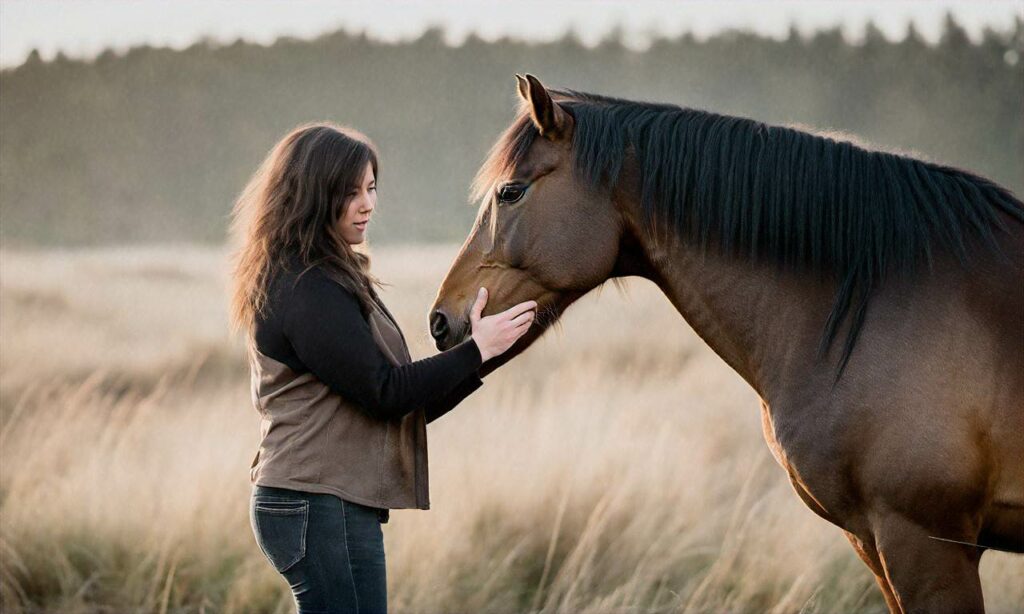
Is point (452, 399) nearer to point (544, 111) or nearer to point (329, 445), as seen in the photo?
point (329, 445)

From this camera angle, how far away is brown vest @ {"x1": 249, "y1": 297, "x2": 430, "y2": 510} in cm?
222

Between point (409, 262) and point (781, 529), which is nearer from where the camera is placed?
→ point (781, 529)

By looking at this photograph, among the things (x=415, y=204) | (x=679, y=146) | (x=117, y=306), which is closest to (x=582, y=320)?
(x=117, y=306)

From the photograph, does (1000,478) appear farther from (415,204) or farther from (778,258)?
(415,204)

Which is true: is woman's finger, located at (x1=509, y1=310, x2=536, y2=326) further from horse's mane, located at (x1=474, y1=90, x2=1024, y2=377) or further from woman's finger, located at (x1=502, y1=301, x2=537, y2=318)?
horse's mane, located at (x1=474, y1=90, x2=1024, y2=377)

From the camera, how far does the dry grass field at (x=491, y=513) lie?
411 centimetres

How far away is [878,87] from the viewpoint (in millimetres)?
19359

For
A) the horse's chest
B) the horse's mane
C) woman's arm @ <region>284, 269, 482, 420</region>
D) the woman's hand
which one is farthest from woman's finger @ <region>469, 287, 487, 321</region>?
the horse's chest

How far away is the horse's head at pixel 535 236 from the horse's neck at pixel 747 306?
20 cm

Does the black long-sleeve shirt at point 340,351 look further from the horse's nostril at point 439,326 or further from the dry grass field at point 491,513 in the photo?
the dry grass field at point 491,513

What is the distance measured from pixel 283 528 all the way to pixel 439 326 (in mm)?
694

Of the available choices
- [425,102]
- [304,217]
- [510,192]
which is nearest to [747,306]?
[510,192]

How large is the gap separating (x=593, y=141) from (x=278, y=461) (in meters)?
1.23

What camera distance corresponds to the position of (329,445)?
2.26 meters
